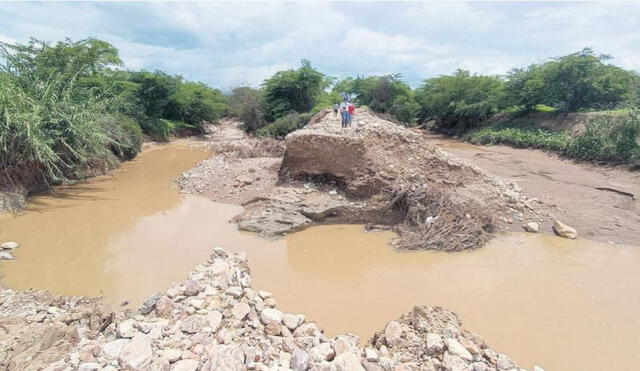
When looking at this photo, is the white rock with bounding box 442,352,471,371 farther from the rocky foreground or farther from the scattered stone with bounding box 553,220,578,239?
the scattered stone with bounding box 553,220,578,239

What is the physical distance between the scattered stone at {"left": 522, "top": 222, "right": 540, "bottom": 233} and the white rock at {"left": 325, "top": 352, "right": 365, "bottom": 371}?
6.01 m

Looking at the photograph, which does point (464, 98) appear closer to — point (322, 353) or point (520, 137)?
point (520, 137)

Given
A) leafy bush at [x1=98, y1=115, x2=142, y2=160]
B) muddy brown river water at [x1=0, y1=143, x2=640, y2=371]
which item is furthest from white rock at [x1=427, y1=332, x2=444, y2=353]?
leafy bush at [x1=98, y1=115, x2=142, y2=160]

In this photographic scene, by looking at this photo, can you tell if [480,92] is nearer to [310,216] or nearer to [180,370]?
[310,216]

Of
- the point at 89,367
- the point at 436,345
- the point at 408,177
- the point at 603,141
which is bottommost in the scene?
the point at 436,345

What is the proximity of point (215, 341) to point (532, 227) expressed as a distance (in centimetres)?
691

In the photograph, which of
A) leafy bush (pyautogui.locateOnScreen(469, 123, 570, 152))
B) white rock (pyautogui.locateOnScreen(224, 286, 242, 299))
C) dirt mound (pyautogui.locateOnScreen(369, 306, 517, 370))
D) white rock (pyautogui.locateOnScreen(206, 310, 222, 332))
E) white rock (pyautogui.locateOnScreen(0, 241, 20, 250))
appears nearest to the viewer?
dirt mound (pyautogui.locateOnScreen(369, 306, 517, 370))

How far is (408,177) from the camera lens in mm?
8242

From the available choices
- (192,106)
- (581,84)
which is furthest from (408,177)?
(192,106)

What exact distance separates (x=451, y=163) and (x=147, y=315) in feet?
24.6

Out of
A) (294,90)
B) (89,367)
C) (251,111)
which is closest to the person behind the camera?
(89,367)

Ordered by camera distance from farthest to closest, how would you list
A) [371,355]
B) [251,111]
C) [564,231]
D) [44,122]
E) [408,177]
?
[251,111] < [44,122] < [408,177] < [564,231] < [371,355]

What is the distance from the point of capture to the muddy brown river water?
434 centimetres

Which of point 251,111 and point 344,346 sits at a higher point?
point 251,111
